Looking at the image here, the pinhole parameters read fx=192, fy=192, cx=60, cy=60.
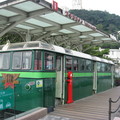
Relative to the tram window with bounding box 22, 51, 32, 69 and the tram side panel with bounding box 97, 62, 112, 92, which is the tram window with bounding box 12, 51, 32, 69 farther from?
the tram side panel with bounding box 97, 62, 112, 92

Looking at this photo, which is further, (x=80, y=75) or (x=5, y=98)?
(x=80, y=75)

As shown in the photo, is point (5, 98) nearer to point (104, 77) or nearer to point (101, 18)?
point (104, 77)

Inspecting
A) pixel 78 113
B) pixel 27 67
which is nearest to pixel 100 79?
pixel 78 113

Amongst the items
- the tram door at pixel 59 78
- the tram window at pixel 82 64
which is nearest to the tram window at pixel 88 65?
the tram window at pixel 82 64

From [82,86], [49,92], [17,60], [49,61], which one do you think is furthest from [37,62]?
[82,86]

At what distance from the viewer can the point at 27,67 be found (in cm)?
706

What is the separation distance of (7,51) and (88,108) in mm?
4088

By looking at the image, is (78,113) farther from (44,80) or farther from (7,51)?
(7,51)

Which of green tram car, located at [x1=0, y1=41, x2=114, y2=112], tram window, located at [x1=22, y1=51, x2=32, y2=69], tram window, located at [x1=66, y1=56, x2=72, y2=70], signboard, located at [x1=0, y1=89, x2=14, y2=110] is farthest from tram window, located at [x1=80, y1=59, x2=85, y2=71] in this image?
signboard, located at [x1=0, y1=89, x2=14, y2=110]

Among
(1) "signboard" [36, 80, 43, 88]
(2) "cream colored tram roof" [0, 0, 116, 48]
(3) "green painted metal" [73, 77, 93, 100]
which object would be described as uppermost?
(2) "cream colored tram roof" [0, 0, 116, 48]

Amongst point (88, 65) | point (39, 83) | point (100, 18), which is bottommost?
point (39, 83)

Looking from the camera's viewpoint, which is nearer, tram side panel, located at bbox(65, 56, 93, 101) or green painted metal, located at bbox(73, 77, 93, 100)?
tram side panel, located at bbox(65, 56, 93, 101)

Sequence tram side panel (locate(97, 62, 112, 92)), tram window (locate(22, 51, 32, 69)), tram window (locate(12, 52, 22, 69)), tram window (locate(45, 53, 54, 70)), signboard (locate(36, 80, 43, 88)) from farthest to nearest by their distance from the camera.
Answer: tram side panel (locate(97, 62, 112, 92)) → tram window (locate(12, 52, 22, 69)) → tram window (locate(45, 53, 54, 70)) → tram window (locate(22, 51, 32, 69)) → signboard (locate(36, 80, 43, 88))

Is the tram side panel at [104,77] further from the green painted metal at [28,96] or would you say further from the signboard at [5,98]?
the signboard at [5,98]
